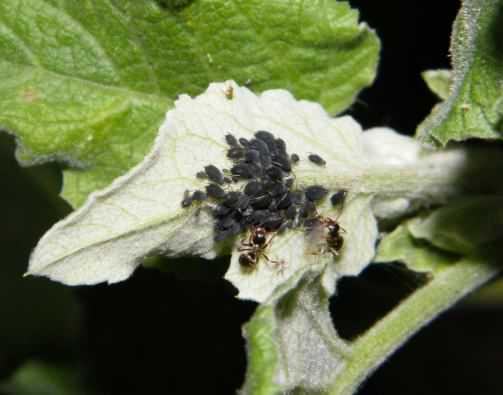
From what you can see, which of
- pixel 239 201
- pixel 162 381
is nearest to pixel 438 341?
pixel 162 381

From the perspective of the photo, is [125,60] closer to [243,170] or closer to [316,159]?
[243,170]

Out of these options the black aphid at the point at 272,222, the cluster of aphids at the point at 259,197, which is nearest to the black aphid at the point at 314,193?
the cluster of aphids at the point at 259,197

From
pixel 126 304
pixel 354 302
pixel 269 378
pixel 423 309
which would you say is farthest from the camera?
pixel 126 304

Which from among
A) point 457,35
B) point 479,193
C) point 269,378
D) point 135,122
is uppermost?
point 457,35

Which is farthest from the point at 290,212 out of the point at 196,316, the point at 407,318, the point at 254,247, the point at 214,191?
the point at 196,316

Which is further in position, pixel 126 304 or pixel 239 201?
pixel 126 304

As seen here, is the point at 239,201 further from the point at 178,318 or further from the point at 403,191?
the point at 178,318

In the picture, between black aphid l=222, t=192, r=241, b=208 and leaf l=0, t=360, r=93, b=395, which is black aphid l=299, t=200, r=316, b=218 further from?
leaf l=0, t=360, r=93, b=395
